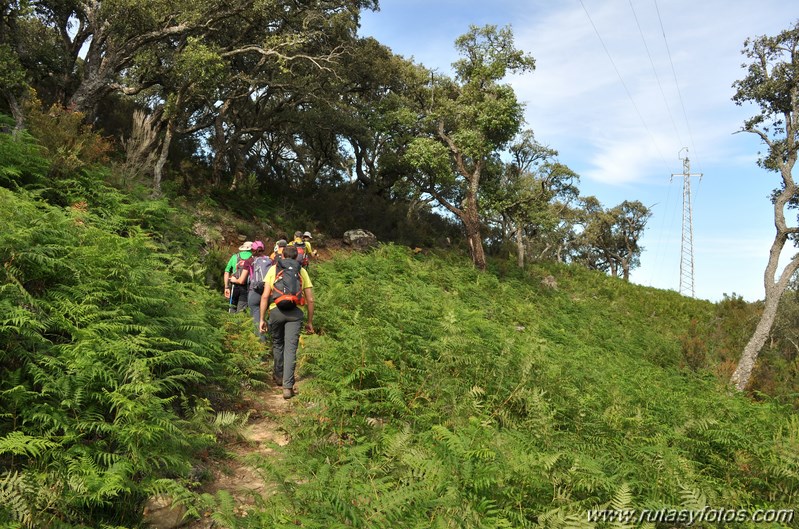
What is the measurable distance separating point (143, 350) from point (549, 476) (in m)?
4.01

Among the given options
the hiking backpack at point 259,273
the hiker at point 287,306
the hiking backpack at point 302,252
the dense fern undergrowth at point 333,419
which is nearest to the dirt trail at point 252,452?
the dense fern undergrowth at point 333,419

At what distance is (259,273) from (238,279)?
89 cm

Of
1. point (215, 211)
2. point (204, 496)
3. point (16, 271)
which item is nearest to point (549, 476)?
point (204, 496)

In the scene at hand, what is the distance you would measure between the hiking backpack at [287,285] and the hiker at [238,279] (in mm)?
2342

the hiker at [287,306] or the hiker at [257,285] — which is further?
the hiker at [257,285]

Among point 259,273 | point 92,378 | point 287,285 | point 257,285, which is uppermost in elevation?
point 259,273

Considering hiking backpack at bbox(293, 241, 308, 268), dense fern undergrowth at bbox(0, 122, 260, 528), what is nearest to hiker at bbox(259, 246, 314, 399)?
dense fern undergrowth at bbox(0, 122, 260, 528)

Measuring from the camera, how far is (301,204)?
66.3 feet

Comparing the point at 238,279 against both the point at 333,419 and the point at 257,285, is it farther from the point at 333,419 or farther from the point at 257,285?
the point at 333,419

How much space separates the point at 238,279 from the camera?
29.9ft

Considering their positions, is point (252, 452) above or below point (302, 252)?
below

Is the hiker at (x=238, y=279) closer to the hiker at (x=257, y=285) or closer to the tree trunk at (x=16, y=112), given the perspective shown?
the hiker at (x=257, y=285)

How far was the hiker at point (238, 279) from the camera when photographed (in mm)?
9109

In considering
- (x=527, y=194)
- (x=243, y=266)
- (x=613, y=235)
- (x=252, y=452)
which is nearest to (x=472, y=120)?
(x=527, y=194)
